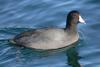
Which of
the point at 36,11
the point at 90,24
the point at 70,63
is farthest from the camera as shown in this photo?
the point at 36,11

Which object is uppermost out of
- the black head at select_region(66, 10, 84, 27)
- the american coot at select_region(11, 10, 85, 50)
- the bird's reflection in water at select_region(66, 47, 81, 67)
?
the black head at select_region(66, 10, 84, 27)

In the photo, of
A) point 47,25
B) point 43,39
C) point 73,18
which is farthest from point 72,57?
point 47,25

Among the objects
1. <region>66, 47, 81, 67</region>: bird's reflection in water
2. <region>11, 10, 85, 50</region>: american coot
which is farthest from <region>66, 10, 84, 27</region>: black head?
<region>66, 47, 81, 67</region>: bird's reflection in water

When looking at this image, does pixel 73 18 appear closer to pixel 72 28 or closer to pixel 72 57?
pixel 72 28

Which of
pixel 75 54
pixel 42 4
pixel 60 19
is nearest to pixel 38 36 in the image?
pixel 75 54

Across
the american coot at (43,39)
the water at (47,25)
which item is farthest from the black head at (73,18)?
the water at (47,25)

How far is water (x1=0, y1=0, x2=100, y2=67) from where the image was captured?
40.6ft

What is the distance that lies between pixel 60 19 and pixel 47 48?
213cm

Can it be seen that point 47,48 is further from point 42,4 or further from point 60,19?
point 42,4

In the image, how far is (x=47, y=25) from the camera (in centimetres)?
1459

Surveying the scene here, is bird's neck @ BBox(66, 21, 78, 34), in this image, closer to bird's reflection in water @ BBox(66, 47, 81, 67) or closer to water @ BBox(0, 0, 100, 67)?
water @ BBox(0, 0, 100, 67)

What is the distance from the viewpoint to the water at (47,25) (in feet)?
40.6

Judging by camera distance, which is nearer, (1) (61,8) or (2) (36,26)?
(2) (36,26)

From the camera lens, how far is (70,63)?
12.5 meters
